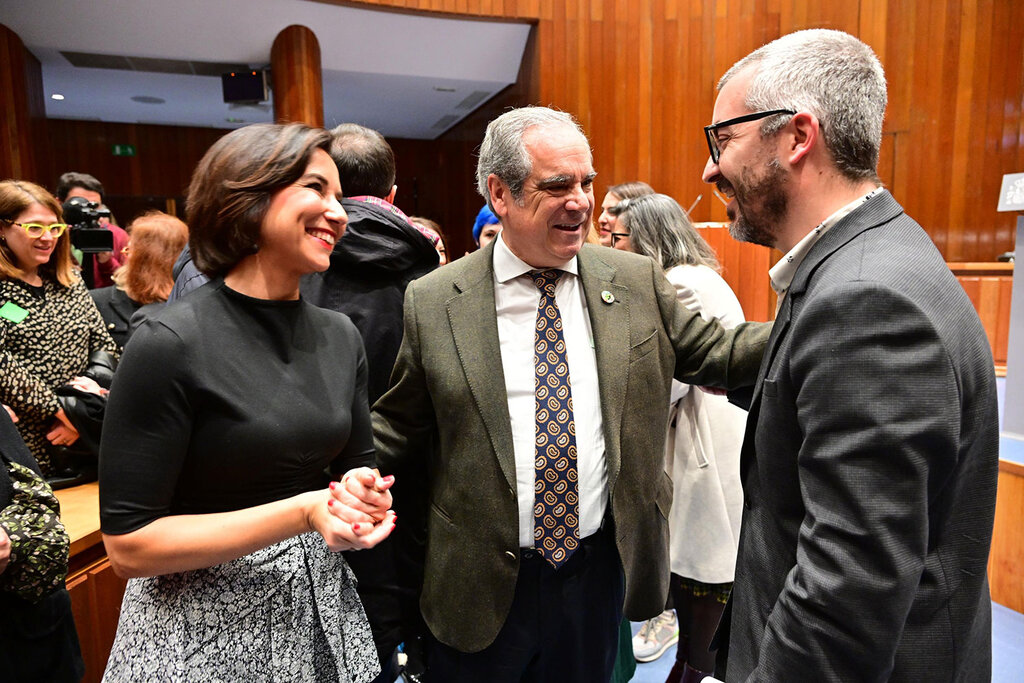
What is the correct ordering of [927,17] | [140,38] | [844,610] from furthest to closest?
[927,17], [140,38], [844,610]

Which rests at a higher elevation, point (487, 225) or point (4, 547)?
point (487, 225)

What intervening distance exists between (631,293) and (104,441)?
3.48 feet

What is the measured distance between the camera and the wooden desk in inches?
78.5

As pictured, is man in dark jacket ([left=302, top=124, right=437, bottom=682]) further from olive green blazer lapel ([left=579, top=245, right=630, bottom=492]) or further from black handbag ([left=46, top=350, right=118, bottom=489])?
black handbag ([left=46, top=350, right=118, bottom=489])

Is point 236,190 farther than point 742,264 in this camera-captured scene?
No

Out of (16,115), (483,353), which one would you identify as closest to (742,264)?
(483,353)

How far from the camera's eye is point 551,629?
1.43 m

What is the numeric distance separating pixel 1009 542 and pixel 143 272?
3.78 m

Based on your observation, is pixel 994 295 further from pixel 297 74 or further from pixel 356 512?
pixel 356 512

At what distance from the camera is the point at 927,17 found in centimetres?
704

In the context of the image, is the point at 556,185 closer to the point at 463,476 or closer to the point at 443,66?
the point at 463,476

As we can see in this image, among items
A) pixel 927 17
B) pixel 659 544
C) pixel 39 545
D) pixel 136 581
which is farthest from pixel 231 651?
pixel 927 17

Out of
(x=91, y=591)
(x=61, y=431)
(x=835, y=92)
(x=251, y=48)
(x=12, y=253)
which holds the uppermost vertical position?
(x=251, y=48)

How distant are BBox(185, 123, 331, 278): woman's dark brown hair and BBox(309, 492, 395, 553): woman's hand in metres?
0.45
